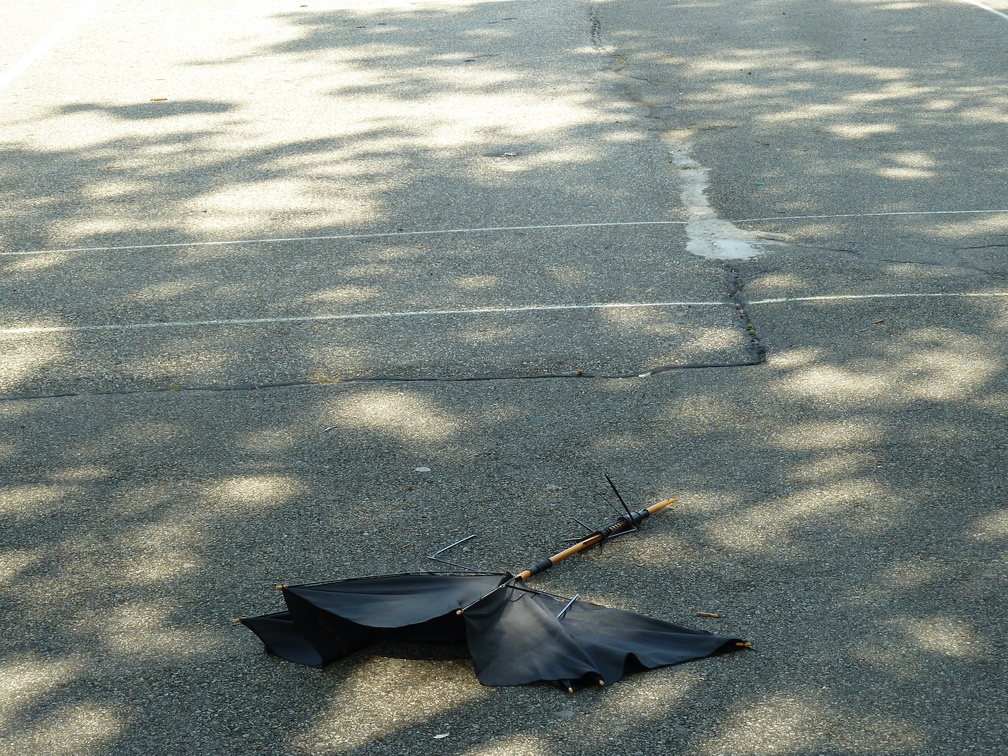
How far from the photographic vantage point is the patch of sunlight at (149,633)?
13.8 feet

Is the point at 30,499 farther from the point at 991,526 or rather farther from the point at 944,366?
the point at 944,366

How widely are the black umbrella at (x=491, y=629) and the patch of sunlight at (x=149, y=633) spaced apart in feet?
0.94

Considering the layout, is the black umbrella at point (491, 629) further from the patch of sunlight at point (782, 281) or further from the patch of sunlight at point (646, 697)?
the patch of sunlight at point (782, 281)

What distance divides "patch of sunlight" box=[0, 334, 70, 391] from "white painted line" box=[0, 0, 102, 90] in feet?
26.7

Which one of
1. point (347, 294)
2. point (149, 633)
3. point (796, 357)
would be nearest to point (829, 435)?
point (796, 357)

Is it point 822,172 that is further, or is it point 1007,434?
point 822,172

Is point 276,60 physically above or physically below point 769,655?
above

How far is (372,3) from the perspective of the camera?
17.8 m

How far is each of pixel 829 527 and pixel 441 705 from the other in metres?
2.01

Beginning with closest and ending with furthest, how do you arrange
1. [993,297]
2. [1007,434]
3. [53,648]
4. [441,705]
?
[441,705] → [53,648] → [1007,434] → [993,297]

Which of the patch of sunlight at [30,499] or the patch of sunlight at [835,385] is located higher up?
the patch of sunlight at [835,385]

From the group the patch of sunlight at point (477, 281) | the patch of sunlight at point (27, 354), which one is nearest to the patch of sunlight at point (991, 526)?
the patch of sunlight at point (477, 281)

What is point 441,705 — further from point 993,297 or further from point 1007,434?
point 993,297

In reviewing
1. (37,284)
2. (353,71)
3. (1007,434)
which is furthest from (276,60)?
(1007,434)
